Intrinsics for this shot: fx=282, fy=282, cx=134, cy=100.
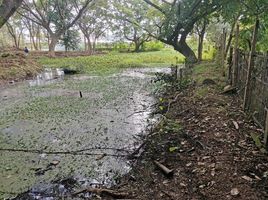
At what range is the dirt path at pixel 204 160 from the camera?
2.71m

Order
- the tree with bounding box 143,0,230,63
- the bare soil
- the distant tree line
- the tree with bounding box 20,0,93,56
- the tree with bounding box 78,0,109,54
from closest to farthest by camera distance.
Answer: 1. the bare soil
2. the distant tree line
3. the tree with bounding box 143,0,230,63
4. the tree with bounding box 20,0,93,56
5. the tree with bounding box 78,0,109,54

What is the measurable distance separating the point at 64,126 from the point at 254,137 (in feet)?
10.2

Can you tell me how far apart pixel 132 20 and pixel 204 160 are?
53.8ft

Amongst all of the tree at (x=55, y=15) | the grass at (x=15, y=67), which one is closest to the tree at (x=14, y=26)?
the tree at (x=55, y=15)

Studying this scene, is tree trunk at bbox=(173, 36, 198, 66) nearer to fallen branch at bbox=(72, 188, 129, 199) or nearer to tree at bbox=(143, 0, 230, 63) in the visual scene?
tree at bbox=(143, 0, 230, 63)

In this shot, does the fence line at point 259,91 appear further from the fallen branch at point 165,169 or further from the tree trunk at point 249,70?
the fallen branch at point 165,169

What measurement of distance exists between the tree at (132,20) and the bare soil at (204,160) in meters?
11.8

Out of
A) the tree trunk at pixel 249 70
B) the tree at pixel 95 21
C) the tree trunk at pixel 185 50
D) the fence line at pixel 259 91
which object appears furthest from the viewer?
the tree at pixel 95 21

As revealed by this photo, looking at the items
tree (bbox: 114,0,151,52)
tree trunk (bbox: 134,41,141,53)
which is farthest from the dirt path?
tree trunk (bbox: 134,41,141,53)

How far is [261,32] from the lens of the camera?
7.06m

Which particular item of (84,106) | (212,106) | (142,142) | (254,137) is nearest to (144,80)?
(84,106)

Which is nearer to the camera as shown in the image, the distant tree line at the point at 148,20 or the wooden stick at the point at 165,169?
the wooden stick at the point at 165,169

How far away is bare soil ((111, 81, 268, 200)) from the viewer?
107 inches

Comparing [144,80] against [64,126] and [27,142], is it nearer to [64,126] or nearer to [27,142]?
[64,126]
